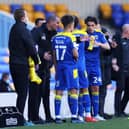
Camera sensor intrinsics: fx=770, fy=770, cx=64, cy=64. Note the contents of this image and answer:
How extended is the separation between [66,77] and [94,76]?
2.74 feet

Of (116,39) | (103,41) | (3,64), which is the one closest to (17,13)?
(103,41)

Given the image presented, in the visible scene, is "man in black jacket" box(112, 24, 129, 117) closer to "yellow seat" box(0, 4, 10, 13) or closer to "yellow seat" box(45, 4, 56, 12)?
"yellow seat" box(0, 4, 10, 13)

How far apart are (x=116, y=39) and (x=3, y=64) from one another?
7114mm

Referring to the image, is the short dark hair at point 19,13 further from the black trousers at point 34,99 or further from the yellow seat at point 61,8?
the yellow seat at point 61,8

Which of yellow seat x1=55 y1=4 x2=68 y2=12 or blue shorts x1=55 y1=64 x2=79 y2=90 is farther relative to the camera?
yellow seat x1=55 y1=4 x2=68 y2=12

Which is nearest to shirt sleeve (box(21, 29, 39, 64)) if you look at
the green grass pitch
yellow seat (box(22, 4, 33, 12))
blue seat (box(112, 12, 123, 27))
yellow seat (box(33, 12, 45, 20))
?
the green grass pitch

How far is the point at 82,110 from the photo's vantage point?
529 inches

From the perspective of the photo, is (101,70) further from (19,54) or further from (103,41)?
(19,54)

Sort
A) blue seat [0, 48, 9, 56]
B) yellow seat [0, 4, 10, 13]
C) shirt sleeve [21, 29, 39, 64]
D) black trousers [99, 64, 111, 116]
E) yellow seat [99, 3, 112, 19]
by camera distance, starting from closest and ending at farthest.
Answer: shirt sleeve [21, 29, 39, 64] < black trousers [99, 64, 111, 116] < blue seat [0, 48, 9, 56] < yellow seat [0, 4, 10, 13] < yellow seat [99, 3, 112, 19]

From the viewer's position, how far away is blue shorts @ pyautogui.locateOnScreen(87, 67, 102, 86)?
13578mm

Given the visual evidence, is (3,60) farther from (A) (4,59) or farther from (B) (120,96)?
(B) (120,96)

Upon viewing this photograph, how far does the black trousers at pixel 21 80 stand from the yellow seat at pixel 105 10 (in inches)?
580

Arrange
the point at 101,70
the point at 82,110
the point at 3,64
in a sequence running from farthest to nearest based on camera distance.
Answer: the point at 3,64, the point at 101,70, the point at 82,110

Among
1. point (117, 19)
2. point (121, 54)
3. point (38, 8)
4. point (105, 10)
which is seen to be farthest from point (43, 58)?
point (117, 19)
